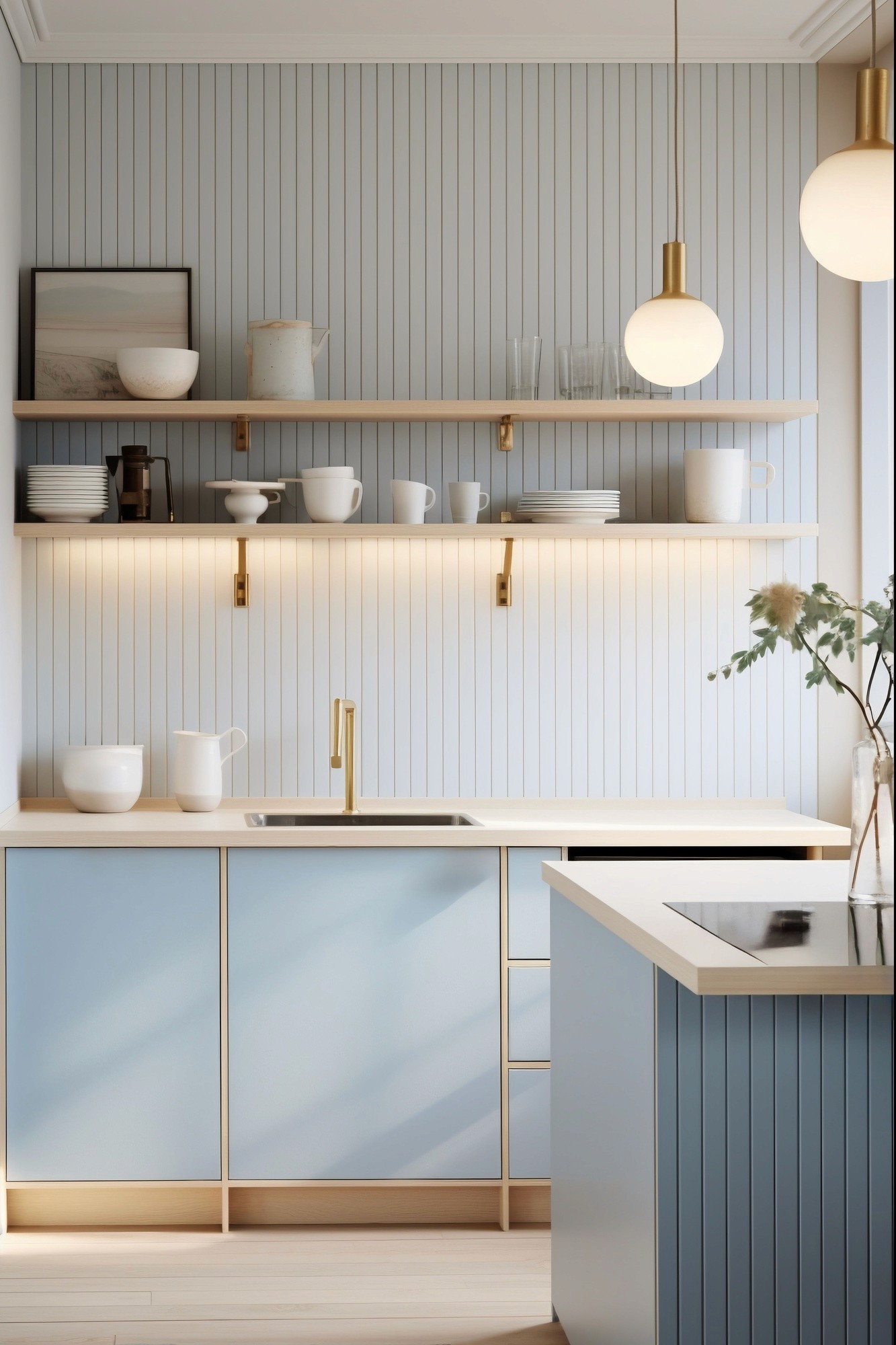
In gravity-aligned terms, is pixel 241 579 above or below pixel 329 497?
below

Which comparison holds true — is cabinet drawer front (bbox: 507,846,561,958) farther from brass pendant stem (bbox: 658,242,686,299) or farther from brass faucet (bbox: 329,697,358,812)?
brass pendant stem (bbox: 658,242,686,299)

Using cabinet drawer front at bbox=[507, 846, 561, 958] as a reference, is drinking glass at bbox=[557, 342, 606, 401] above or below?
above

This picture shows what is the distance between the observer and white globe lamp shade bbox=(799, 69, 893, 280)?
1598mm

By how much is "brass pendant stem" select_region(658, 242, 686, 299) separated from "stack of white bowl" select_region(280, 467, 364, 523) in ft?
4.28

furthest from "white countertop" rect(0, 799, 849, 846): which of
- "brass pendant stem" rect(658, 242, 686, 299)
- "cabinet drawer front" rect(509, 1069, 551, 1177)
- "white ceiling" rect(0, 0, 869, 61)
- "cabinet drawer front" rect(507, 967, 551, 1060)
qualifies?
"white ceiling" rect(0, 0, 869, 61)

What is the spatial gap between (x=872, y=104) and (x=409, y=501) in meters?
1.71

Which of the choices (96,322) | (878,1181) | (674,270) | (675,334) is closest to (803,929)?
(878,1181)

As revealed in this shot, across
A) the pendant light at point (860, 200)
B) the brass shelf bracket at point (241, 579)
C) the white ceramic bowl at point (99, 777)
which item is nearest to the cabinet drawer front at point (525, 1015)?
the white ceramic bowl at point (99, 777)

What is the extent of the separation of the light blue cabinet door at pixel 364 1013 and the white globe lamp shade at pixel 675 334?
130cm

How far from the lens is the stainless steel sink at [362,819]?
3.24m

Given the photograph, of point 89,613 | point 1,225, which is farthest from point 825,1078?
point 1,225

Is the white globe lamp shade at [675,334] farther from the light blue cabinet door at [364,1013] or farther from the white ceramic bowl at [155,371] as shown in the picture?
the white ceramic bowl at [155,371]

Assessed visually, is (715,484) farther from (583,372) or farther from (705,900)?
(705,900)

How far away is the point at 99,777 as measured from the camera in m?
3.13
